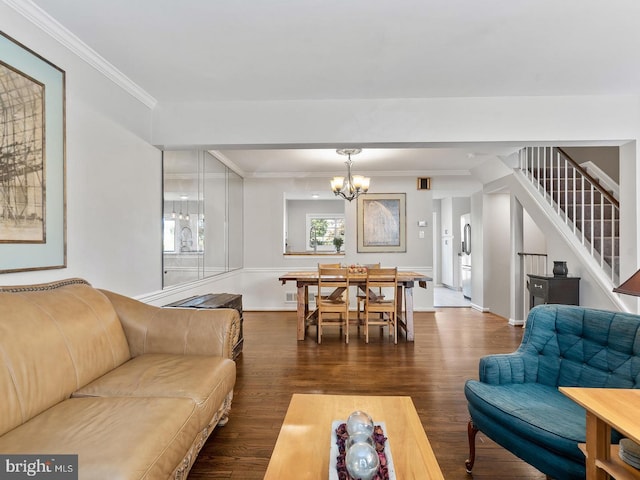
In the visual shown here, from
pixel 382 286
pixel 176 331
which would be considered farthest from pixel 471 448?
pixel 382 286

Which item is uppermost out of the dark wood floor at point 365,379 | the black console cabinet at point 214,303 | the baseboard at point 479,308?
the black console cabinet at point 214,303

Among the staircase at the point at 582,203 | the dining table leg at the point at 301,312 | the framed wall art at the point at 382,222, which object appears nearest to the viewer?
the staircase at the point at 582,203

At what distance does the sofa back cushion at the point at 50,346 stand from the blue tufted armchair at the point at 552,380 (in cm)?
199

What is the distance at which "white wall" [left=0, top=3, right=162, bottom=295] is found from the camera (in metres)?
2.15

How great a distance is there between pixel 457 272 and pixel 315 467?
27.9 ft

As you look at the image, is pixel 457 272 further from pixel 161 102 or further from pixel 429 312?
pixel 161 102

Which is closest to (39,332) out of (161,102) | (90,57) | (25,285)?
(25,285)

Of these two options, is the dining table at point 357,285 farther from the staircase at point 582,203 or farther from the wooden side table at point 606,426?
the wooden side table at point 606,426

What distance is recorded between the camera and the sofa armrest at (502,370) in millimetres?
1889

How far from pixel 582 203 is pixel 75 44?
4.87 metres

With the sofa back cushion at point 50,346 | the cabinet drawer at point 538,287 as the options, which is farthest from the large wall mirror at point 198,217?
the cabinet drawer at point 538,287

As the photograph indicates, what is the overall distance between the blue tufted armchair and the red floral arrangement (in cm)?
67

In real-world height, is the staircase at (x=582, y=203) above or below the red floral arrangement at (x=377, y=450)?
above

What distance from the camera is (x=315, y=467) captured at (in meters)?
1.19
